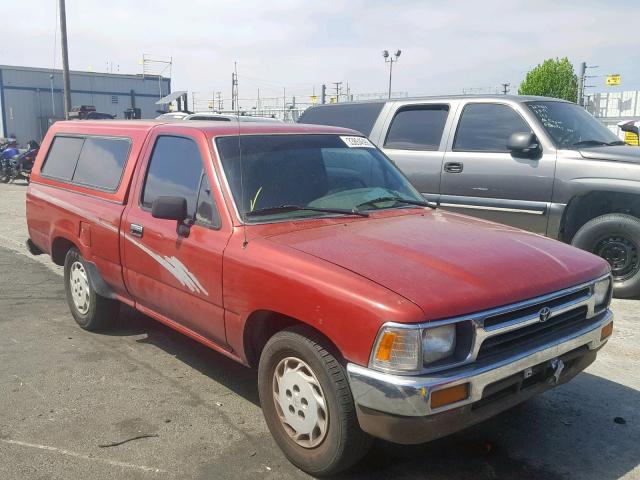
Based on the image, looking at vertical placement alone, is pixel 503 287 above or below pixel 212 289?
above

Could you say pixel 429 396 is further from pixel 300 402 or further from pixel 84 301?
pixel 84 301

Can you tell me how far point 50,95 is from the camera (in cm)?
4528

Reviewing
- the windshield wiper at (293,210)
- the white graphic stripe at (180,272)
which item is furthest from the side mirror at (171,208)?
the windshield wiper at (293,210)

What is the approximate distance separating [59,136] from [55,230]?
0.98 m

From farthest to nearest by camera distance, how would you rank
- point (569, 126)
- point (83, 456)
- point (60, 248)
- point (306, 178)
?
point (569, 126)
point (60, 248)
point (306, 178)
point (83, 456)

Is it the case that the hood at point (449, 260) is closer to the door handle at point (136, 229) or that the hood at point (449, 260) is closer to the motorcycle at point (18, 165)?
the door handle at point (136, 229)

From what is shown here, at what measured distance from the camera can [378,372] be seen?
2562 mm

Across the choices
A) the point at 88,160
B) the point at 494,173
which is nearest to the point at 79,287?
the point at 88,160

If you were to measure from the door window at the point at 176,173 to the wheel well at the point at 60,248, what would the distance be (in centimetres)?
157

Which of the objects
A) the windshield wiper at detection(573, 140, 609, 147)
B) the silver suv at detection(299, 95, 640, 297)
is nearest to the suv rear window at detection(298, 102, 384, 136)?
the silver suv at detection(299, 95, 640, 297)

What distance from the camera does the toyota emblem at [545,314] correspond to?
287cm

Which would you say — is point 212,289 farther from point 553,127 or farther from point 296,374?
point 553,127

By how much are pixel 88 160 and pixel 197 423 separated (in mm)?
2650

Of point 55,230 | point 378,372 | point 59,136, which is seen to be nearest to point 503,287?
point 378,372
